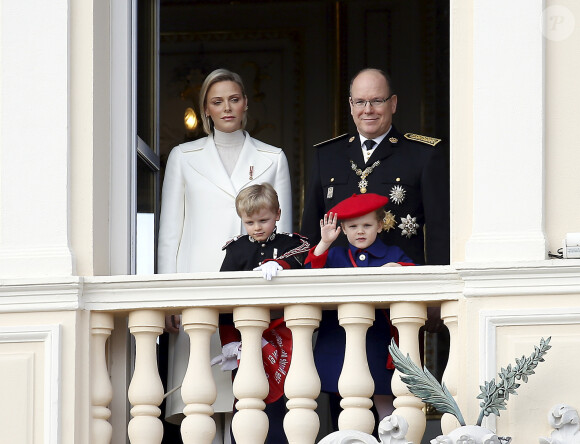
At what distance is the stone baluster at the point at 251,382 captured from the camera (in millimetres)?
6750

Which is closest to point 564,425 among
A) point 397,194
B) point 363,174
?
point 397,194

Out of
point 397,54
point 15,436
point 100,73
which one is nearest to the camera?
point 15,436

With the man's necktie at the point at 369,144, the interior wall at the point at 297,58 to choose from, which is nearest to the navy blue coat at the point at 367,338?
the man's necktie at the point at 369,144

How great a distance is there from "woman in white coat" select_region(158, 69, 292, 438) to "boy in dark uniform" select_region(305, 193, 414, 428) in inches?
19.2

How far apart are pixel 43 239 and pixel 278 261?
3.20 feet

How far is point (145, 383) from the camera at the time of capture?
22.6 ft

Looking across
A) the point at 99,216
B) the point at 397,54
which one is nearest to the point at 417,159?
the point at 99,216

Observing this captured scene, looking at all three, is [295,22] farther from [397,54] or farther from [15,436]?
[15,436]

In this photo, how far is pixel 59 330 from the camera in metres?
6.81

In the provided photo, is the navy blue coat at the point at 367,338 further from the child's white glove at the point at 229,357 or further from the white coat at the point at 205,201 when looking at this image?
the white coat at the point at 205,201

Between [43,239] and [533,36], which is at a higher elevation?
[533,36]

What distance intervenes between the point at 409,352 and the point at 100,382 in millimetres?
1260

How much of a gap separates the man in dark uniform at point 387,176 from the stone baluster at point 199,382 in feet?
2.75

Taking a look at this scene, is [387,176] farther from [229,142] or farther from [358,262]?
[229,142]
